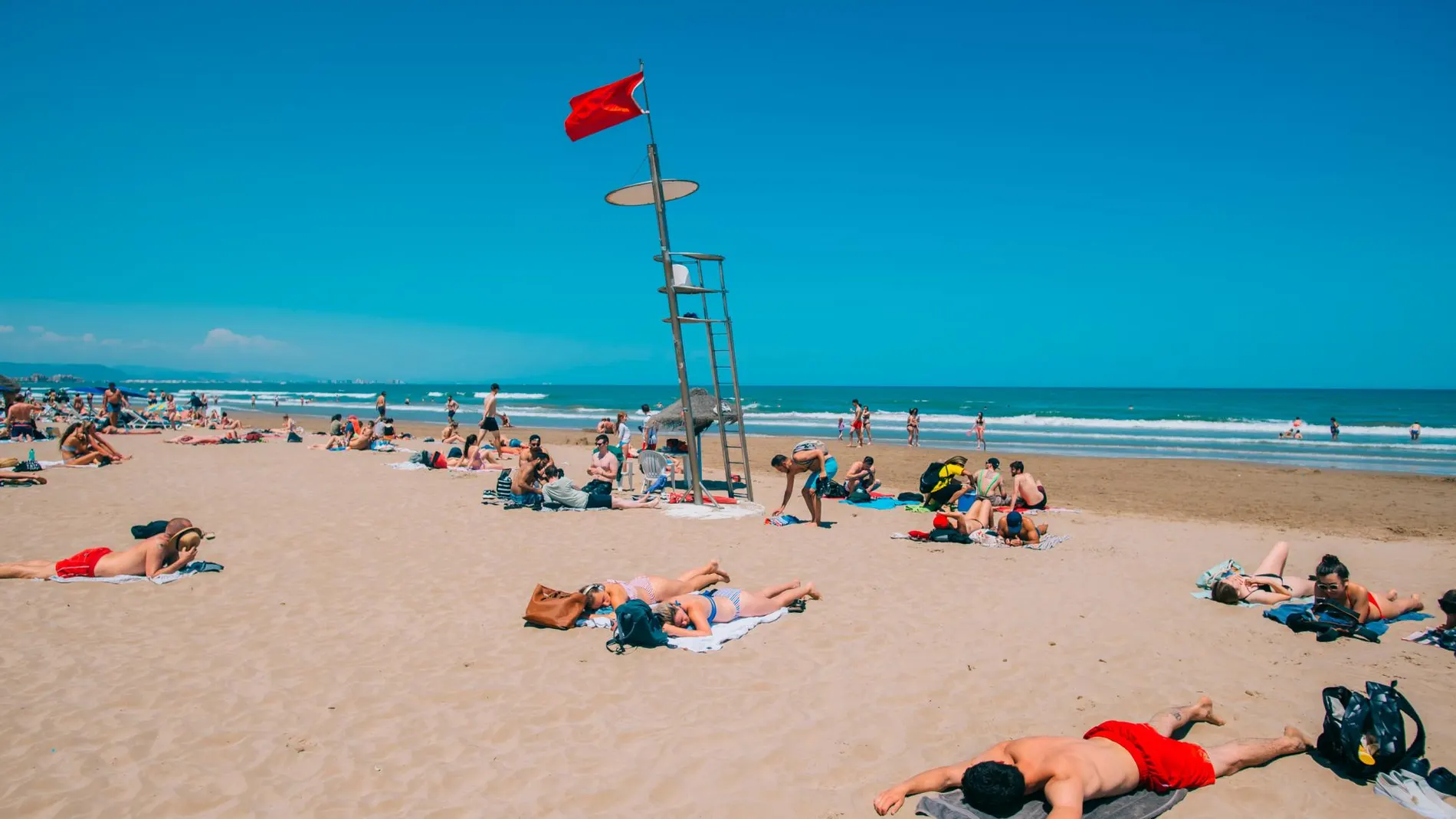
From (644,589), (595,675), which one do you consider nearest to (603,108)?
(644,589)

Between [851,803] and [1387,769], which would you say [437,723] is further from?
[1387,769]

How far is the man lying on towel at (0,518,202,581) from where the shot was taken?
6250 millimetres

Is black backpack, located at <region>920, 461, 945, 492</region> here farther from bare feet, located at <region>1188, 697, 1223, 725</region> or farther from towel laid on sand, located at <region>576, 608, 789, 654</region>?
bare feet, located at <region>1188, 697, 1223, 725</region>

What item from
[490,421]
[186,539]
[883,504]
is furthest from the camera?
[490,421]

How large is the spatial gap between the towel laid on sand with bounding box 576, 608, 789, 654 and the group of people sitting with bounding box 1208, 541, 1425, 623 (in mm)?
3813

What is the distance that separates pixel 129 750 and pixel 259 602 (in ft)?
7.82

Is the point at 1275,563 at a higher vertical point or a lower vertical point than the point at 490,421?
lower

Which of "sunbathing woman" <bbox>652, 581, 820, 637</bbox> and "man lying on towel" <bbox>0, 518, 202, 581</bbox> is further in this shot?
"man lying on towel" <bbox>0, 518, 202, 581</bbox>

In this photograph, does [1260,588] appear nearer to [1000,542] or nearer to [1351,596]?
[1351,596]

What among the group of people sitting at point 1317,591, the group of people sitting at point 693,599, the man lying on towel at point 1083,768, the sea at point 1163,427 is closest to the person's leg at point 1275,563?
the group of people sitting at point 1317,591

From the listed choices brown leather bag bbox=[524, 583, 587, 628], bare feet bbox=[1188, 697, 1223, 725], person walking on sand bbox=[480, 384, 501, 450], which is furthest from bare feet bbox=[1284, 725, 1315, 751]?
person walking on sand bbox=[480, 384, 501, 450]

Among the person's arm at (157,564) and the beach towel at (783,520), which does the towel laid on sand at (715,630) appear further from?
the person's arm at (157,564)

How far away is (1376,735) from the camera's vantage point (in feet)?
11.2

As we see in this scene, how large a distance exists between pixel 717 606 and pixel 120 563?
5260mm
